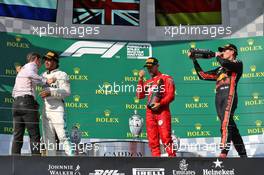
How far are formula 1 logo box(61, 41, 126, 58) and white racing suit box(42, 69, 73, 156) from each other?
0.66 metres

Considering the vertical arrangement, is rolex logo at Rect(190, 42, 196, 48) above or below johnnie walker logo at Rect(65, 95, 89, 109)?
above

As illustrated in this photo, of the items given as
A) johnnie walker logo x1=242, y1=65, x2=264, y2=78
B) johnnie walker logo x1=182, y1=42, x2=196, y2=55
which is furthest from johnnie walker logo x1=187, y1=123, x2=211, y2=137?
johnnie walker logo x1=182, y1=42, x2=196, y2=55

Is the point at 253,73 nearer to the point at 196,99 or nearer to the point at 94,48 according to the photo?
the point at 196,99

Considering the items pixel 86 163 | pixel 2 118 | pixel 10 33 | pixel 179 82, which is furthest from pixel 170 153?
pixel 10 33

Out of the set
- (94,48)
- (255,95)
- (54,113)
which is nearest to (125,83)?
(94,48)

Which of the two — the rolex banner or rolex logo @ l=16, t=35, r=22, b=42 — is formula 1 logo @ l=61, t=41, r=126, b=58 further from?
rolex logo @ l=16, t=35, r=22, b=42

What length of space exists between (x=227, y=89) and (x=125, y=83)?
822 millimetres

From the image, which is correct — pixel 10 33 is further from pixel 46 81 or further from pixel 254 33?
pixel 254 33

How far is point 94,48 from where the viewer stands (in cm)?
491

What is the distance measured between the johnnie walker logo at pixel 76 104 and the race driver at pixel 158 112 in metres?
0.58

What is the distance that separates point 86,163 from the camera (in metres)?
3.75

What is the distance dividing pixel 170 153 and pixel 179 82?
949 mm

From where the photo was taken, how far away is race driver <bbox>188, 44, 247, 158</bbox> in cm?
435

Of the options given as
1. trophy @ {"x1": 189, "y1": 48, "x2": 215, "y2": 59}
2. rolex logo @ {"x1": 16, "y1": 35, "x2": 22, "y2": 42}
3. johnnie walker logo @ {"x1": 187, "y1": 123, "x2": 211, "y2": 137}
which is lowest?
johnnie walker logo @ {"x1": 187, "y1": 123, "x2": 211, "y2": 137}
